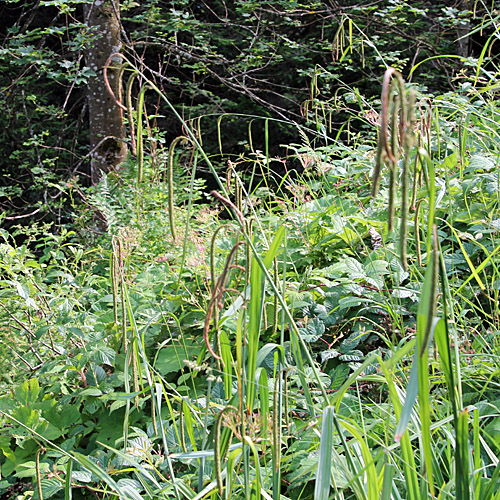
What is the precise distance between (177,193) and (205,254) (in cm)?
145

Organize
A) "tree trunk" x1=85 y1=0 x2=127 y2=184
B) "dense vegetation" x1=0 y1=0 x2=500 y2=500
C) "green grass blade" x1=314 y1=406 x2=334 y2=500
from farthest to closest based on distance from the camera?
"tree trunk" x1=85 y1=0 x2=127 y2=184 < "dense vegetation" x1=0 y1=0 x2=500 y2=500 < "green grass blade" x1=314 y1=406 x2=334 y2=500

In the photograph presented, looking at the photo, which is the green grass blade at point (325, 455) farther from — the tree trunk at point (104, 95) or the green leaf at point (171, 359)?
the tree trunk at point (104, 95)

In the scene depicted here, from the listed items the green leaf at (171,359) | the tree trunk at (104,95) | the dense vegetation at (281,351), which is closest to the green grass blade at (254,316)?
the dense vegetation at (281,351)

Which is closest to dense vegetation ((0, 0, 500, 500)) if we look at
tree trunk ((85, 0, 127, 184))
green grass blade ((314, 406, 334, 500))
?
green grass blade ((314, 406, 334, 500))

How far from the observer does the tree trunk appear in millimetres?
4035

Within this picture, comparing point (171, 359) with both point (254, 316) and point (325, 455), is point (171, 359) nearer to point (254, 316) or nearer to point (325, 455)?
point (254, 316)

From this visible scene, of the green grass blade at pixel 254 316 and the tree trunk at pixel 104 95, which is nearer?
the green grass blade at pixel 254 316

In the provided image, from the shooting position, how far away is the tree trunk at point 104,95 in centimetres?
404

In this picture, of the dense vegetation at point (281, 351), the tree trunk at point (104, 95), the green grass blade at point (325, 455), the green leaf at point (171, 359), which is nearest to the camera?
the green grass blade at point (325, 455)

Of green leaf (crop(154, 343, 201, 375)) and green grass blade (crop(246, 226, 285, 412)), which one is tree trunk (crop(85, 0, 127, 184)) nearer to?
green leaf (crop(154, 343, 201, 375))

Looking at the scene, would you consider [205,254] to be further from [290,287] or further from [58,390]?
[58,390]

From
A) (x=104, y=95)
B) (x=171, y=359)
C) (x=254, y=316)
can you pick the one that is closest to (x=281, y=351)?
(x=254, y=316)

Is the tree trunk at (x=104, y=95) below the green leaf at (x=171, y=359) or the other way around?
the other way around

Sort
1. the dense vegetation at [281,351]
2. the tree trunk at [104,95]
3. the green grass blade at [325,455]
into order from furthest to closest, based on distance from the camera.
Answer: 1. the tree trunk at [104,95]
2. the dense vegetation at [281,351]
3. the green grass blade at [325,455]
